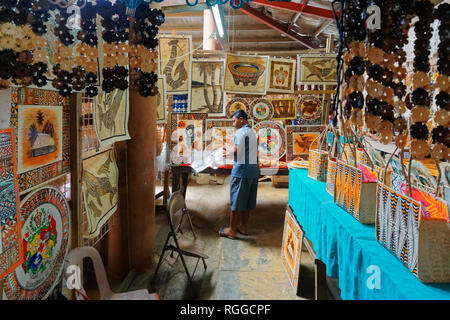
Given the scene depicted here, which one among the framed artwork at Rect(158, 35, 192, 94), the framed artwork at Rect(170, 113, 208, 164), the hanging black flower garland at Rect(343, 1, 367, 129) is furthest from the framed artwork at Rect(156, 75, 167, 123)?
the hanging black flower garland at Rect(343, 1, 367, 129)

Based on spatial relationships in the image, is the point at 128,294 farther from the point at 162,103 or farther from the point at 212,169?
the point at 212,169

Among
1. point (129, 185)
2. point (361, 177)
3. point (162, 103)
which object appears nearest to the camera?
point (361, 177)

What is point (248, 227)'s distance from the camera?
4.88 meters

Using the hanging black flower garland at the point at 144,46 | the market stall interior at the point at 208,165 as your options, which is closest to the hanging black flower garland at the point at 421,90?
the market stall interior at the point at 208,165

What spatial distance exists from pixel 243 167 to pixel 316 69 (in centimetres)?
177

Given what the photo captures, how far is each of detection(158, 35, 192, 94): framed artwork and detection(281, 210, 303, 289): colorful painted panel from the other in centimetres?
224

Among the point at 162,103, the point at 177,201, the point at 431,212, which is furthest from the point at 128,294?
the point at 162,103

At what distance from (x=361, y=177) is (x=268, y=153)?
3.28 metres

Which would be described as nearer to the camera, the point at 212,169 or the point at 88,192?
the point at 88,192

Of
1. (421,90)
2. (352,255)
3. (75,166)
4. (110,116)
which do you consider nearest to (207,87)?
(110,116)

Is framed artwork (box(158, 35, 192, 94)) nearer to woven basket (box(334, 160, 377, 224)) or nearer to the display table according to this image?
the display table

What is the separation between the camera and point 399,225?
1.54 m

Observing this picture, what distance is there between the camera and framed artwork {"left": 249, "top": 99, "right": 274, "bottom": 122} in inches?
199

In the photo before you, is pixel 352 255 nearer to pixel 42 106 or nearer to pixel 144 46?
pixel 144 46
